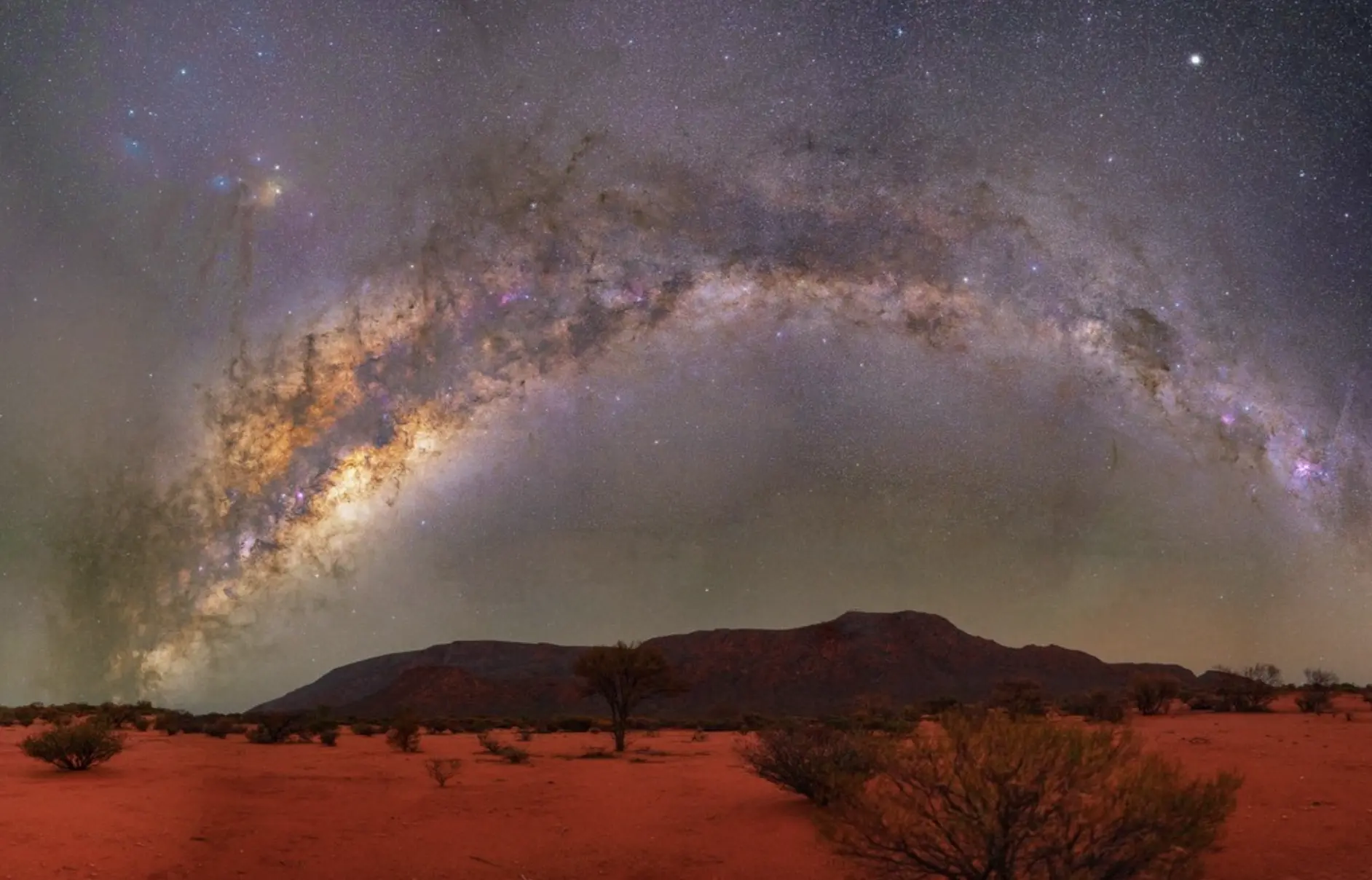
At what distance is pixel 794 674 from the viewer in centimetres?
9219

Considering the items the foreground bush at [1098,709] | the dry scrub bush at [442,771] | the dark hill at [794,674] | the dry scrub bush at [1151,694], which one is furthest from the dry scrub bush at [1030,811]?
the dark hill at [794,674]

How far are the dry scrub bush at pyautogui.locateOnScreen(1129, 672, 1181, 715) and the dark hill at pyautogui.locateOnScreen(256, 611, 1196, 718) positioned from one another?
131ft

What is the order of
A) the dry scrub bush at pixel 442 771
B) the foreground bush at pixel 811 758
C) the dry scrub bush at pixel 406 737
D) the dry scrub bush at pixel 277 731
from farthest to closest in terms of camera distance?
the dry scrub bush at pixel 277 731 < the dry scrub bush at pixel 406 737 < the dry scrub bush at pixel 442 771 < the foreground bush at pixel 811 758

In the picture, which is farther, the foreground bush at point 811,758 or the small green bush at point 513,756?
the small green bush at point 513,756

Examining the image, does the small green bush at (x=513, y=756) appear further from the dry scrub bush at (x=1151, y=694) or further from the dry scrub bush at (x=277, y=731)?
the dry scrub bush at (x=1151, y=694)

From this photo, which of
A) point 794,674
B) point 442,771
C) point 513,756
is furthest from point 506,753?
point 794,674

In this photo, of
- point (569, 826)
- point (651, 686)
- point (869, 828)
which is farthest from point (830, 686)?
point (869, 828)

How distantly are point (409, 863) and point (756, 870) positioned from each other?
5253 mm

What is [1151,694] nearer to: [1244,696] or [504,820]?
[1244,696]

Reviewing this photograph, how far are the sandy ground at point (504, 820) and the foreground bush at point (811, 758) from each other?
0.49 m

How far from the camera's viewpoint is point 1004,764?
9.36m

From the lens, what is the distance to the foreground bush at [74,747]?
2159 centimetres

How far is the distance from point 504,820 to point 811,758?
5.76 metres

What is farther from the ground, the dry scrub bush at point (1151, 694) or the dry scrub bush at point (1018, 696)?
the dry scrub bush at point (1151, 694)
